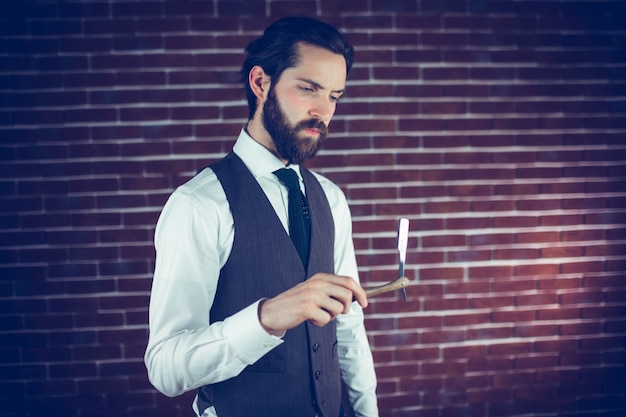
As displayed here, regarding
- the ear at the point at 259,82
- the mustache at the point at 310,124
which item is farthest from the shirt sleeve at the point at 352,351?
the ear at the point at 259,82

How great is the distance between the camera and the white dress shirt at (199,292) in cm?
84

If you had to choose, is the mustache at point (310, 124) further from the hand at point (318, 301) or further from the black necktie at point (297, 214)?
the hand at point (318, 301)

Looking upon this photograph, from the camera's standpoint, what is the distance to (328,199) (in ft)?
4.32

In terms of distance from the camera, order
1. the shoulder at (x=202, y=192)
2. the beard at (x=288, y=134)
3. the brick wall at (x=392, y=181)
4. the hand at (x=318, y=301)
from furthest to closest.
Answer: the brick wall at (x=392, y=181) → the beard at (x=288, y=134) → the shoulder at (x=202, y=192) → the hand at (x=318, y=301)

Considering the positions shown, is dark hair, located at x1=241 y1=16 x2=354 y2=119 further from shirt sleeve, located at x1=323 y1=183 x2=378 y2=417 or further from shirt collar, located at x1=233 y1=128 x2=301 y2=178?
shirt sleeve, located at x1=323 y1=183 x2=378 y2=417

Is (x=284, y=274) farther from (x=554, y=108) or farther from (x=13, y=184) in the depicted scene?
(x=554, y=108)

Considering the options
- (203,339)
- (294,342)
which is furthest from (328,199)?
(203,339)

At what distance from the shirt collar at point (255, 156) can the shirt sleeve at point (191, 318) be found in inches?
7.0

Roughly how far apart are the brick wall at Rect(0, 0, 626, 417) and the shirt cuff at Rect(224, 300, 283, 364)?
3.29 ft

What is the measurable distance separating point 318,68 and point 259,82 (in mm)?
201

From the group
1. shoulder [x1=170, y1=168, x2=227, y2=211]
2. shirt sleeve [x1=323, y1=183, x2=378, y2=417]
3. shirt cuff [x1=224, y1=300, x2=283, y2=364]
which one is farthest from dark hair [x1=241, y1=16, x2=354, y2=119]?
shirt cuff [x1=224, y1=300, x2=283, y2=364]

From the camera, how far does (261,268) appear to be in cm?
99

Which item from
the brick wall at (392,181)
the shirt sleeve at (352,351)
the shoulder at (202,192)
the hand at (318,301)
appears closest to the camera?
the hand at (318,301)

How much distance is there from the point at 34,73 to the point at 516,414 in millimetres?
2789
